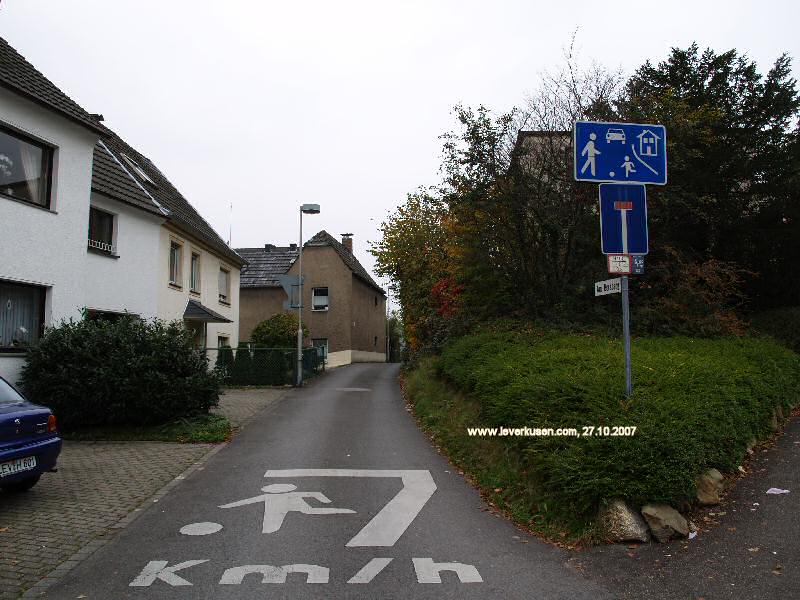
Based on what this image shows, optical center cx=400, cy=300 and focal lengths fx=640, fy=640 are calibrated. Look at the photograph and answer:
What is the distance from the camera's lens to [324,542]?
18.7 ft

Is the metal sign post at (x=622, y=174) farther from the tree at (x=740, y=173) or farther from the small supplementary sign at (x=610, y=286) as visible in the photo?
the tree at (x=740, y=173)

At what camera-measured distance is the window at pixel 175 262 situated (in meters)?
20.4

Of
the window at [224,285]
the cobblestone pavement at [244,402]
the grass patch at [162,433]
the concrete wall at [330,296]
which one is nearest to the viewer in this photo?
the grass patch at [162,433]

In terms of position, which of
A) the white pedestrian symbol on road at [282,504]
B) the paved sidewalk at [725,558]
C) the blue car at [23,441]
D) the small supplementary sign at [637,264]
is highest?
the small supplementary sign at [637,264]

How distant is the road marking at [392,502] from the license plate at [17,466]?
2.80 meters

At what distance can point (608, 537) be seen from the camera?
5.49 metres

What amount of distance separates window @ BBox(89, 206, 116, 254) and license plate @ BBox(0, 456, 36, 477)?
32.9ft

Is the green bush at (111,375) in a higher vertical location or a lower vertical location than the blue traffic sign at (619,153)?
lower

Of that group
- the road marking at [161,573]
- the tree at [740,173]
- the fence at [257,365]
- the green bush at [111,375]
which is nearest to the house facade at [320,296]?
the fence at [257,365]

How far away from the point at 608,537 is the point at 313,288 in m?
34.2

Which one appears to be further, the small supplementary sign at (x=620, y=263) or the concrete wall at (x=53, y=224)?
the concrete wall at (x=53, y=224)

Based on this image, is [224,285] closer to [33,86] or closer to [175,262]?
[175,262]

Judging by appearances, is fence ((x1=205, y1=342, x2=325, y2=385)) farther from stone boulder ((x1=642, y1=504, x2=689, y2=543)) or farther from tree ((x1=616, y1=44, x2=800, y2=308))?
stone boulder ((x1=642, y1=504, x2=689, y2=543))

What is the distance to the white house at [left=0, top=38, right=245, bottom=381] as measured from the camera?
11727 mm
